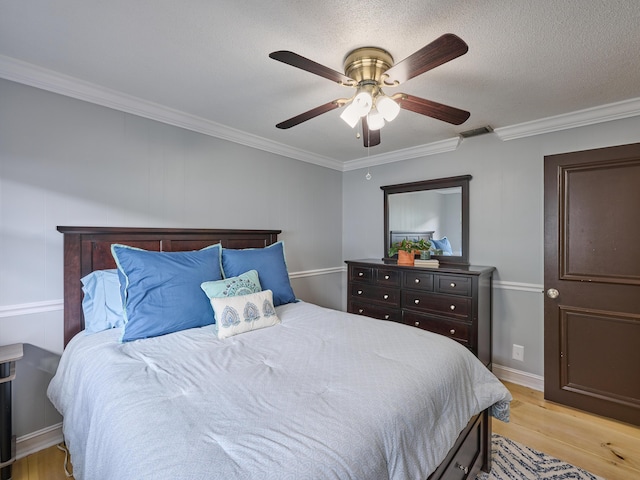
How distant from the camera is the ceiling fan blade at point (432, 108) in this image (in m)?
1.64

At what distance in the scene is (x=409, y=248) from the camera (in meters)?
3.35

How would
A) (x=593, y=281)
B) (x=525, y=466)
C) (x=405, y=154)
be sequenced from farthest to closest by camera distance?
(x=405, y=154), (x=593, y=281), (x=525, y=466)

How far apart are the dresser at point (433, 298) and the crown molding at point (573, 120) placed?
4.10 ft

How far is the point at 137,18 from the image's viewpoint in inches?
55.4

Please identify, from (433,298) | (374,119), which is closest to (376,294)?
(433,298)

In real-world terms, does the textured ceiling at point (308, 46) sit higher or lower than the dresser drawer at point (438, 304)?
higher

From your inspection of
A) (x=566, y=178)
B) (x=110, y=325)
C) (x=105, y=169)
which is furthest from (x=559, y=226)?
(x=105, y=169)

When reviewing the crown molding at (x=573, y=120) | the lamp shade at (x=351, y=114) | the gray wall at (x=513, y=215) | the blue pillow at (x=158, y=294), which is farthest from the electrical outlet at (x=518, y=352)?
the blue pillow at (x=158, y=294)

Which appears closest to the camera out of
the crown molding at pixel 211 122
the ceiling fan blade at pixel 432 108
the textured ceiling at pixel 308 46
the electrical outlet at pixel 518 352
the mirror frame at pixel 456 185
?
the textured ceiling at pixel 308 46

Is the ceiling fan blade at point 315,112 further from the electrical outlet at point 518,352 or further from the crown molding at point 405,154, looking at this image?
the electrical outlet at point 518,352

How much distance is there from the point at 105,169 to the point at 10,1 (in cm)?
101

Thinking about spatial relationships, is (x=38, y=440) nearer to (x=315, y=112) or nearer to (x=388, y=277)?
(x=315, y=112)

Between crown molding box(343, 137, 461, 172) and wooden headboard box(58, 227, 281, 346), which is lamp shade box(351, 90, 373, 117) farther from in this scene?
crown molding box(343, 137, 461, 172)

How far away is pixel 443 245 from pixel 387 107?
6.70 feet
